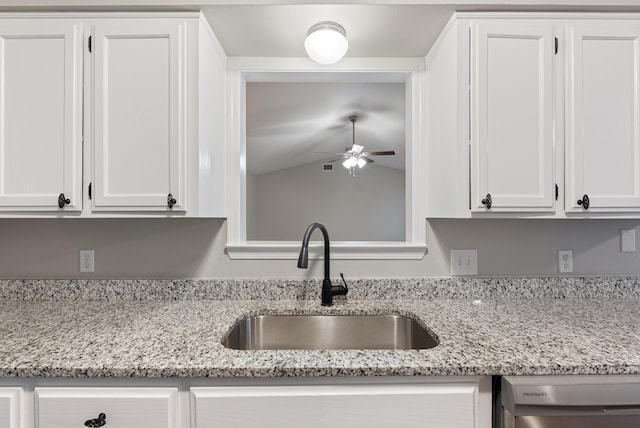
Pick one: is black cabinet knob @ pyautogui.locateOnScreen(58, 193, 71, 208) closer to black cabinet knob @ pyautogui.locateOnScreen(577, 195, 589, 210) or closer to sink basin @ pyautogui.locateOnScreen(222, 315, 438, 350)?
sink basin @ pyautogui.locateOnScreen(222, 315, 438, 350)

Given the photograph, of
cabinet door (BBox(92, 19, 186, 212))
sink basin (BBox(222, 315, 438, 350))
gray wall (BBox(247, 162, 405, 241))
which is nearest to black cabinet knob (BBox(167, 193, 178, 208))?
cabinet door (BBox(92, 19, 186, 212))

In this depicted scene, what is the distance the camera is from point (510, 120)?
4.04ft

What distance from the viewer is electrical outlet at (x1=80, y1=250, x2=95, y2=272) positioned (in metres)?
1.54

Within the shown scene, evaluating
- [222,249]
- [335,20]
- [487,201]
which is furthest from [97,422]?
[335,20]

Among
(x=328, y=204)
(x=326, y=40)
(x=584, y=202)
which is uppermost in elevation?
(x=326, y=40)

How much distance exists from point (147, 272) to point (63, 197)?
491mm

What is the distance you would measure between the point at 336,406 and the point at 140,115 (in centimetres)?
117

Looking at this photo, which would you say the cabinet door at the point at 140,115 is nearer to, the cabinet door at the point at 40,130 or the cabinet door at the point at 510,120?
the cabinet door at the point at 40,130

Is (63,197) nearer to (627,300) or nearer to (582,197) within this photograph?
(582,197)

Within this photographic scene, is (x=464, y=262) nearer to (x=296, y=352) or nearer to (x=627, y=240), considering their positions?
(x=627, y=240)

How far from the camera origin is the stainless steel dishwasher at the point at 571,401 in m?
0.85

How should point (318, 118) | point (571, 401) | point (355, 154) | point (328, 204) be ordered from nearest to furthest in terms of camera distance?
point (571, 401), point (355, 154), point (318, 118), point (328, 204)

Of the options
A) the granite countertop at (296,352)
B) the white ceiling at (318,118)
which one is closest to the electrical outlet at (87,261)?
the granite countertop at (296,352)

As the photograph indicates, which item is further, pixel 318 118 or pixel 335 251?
pixel 318 118
